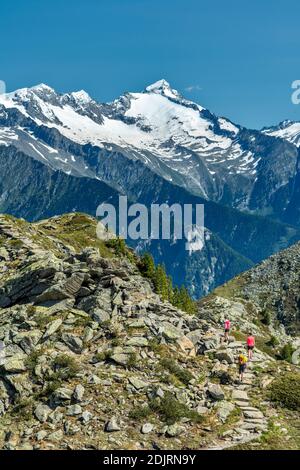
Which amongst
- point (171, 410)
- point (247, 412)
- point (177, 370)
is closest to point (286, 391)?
point (247, 412)

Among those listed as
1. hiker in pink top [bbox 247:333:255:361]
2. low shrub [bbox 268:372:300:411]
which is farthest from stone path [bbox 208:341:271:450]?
hiker in pink top [bbox 247:333:255:361]

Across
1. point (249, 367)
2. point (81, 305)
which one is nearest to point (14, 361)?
point (81, 305)

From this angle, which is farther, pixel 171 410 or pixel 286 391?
pixel 286 391

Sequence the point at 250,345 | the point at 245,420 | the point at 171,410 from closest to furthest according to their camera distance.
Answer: the point at 171,410 → the point at 245,420 → the point at 250,345

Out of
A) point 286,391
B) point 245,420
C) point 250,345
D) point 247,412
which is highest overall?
point 250,345

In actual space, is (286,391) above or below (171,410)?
above

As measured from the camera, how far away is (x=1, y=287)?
4966 centimetres

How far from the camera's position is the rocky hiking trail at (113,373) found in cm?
2828

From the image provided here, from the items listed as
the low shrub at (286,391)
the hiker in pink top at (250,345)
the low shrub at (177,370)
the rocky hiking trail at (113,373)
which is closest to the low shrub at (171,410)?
the rocky hiking trail at (113,373)

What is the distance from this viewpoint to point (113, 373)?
1273 inches

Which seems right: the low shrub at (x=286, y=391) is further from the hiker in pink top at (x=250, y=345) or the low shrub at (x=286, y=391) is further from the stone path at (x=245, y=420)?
the hiker in pink top at (x=250, y=345)

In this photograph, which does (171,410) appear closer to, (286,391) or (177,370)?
(177,370)

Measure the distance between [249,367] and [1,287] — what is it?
24591 mm

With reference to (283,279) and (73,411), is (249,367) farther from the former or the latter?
(283,279)
